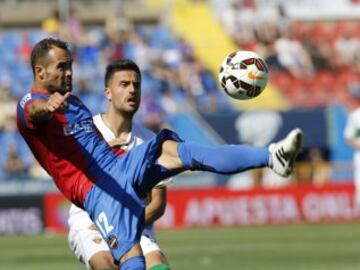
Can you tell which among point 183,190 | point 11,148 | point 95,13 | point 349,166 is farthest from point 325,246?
point 95,13

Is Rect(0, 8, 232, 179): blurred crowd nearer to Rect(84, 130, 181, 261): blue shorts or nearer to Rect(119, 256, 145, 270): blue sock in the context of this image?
Rect(84, 130, 181, 261): blue shorts

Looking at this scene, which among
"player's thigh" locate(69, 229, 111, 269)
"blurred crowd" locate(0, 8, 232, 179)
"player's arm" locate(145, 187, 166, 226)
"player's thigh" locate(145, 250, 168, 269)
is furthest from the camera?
"blurred crowd" locate(0, 8, 232, 179)

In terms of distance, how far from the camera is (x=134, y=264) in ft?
28.1

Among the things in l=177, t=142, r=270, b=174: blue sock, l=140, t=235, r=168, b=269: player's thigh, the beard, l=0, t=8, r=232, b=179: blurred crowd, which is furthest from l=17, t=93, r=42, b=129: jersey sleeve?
l=0, t=8, r=232, b=179: blurred crowd

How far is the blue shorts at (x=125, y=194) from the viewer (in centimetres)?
875

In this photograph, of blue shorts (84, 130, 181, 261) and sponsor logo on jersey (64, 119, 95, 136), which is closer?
blue shorts (84, 130, 181, 261)

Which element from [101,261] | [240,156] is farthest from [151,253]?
[240,156]

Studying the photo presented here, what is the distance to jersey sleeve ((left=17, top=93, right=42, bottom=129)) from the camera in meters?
8.70

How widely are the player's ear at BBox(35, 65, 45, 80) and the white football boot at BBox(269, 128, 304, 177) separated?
196 cm

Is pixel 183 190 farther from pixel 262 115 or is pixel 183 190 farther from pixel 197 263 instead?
pixel 197 263

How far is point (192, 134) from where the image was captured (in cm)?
2675

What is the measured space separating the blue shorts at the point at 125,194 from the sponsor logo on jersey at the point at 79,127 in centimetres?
33

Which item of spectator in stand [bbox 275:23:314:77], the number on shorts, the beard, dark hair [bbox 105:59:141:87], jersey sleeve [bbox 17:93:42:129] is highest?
dark hair [bbox 105:59:141:87]

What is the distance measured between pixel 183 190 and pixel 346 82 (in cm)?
889
